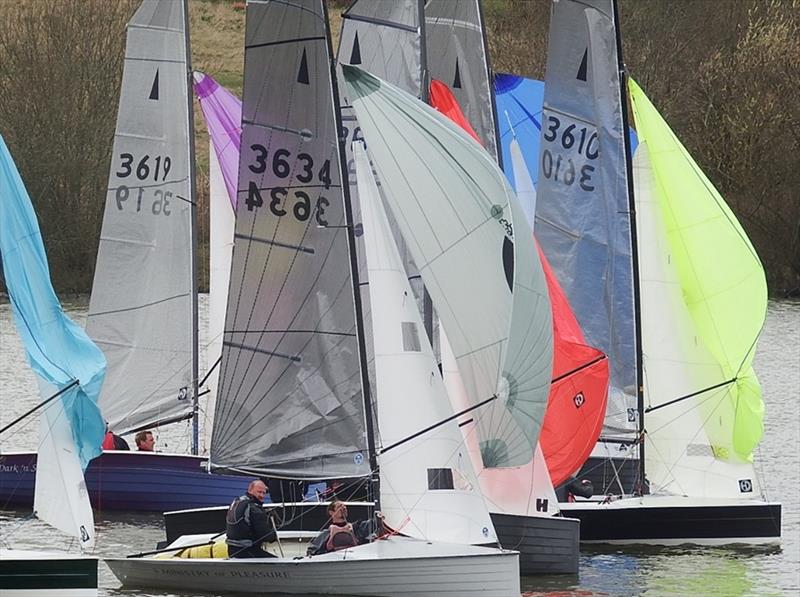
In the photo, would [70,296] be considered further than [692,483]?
Yes

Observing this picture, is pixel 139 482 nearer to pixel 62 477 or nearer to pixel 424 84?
pixel 424 84

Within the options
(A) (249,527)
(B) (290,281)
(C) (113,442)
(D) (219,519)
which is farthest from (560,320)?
(C) (113,442)

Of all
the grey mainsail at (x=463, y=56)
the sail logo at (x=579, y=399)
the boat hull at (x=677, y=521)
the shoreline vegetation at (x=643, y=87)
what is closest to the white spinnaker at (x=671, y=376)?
the boat hull at (x=677, y=521)

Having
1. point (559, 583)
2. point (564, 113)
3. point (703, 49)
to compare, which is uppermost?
point (703, 49)

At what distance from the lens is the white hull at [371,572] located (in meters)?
15.3

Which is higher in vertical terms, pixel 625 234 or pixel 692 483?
pixel 625 234

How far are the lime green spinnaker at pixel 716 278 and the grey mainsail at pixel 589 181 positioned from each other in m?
0.38

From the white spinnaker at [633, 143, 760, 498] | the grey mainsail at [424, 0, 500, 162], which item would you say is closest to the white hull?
the white spinnaker at [633, 143, 760, 498]

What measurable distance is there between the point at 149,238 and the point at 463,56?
4110 millimetres

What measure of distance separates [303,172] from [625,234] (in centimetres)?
542

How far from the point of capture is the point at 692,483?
2047 centimetres

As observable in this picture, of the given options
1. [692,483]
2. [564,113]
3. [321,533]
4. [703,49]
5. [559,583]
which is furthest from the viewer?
[703,49]

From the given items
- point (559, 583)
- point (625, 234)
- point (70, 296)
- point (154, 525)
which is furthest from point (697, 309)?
point (70, 296)

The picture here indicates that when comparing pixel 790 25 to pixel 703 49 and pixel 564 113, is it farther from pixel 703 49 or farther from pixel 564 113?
pixel 564 113
